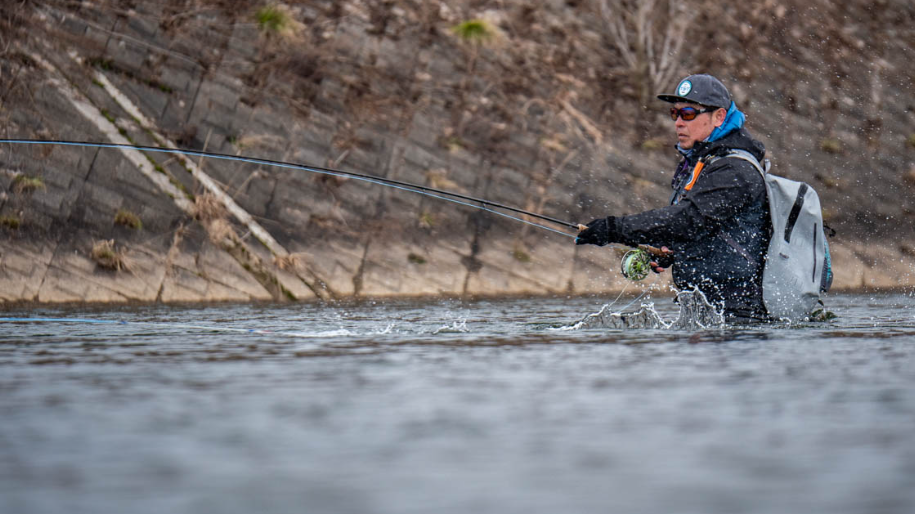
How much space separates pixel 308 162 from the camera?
12055 millimetres

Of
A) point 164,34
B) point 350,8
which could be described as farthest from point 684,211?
point 350,8

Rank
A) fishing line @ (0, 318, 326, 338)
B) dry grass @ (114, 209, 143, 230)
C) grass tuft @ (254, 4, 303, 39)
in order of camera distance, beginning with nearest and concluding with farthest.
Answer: fishing line @ (0, 318, 326, 338) → dry grass @ (114, 209, 143, 230) → grass tuft @ (254, 4, 303, 39)

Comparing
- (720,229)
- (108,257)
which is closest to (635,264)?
(720,229)

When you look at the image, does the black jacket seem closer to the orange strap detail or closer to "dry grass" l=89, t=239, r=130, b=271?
the orange strap detail

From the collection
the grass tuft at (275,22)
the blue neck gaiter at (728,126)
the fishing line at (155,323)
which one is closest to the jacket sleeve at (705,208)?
the blue neck gaiter at (728,126)

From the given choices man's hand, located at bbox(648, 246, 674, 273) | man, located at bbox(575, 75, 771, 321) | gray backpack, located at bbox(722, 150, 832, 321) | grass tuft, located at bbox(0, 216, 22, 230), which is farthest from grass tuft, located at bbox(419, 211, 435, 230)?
gray backpack, located at bbox(722, 150, 832, 321)

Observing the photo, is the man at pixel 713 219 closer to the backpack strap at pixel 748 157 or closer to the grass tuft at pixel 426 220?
the backpack strap at pixel 748 157

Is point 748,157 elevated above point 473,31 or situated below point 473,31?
below

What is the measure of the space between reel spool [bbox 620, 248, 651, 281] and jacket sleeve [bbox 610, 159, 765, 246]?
16.4 inches

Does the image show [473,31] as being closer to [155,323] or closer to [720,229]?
[155,323]

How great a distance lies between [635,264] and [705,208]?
69cm

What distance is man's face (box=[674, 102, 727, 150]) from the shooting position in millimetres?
6590

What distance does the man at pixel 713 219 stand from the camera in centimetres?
632

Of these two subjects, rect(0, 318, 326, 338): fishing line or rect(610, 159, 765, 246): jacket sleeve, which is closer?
rect(610, 159, 765, 246): jacket sleeve
